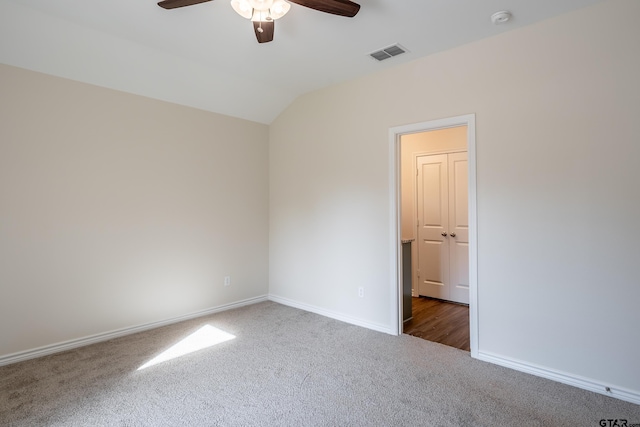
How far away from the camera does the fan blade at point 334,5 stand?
A: 1923 mm

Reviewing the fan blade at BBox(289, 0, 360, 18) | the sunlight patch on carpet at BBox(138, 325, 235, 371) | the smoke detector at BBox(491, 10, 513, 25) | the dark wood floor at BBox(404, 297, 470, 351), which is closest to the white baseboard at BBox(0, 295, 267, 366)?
the sunlight patch on carpet at BBox(138, 325, 235, 371)

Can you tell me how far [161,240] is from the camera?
12.0 feet

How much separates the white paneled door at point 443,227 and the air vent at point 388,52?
2.07m

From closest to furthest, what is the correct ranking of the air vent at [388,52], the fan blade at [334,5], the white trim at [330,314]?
the fan blade at [334,5] < the air vent at [388,52] < the white trim at [330,314]

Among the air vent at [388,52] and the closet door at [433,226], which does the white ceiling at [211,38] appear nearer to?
the air vent at [388,52]

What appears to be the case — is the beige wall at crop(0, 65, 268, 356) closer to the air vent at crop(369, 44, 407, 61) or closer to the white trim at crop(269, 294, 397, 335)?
the white trim at crop(269, 294, 397, 335)

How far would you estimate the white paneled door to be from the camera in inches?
180

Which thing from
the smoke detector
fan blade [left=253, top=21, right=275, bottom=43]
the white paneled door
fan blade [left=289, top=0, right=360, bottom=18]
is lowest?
the white paneled door

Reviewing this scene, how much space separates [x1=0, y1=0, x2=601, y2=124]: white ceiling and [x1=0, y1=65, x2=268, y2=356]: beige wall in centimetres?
25

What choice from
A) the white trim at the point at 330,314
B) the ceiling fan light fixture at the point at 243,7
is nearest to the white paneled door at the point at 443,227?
the white trim at the point at 330,314

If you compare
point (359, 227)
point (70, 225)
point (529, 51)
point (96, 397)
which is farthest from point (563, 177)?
point (70, 225)

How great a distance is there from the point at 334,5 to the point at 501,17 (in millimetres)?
1361

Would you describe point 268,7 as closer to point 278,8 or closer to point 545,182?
point 278,8

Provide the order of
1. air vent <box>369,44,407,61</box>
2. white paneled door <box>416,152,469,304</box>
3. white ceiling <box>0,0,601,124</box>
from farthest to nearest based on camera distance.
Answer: white paneled door <box>416,152,469,304</box>, air vent <box>369,44,407,61</box>, white ceiling <box>0,0,601,124</box>
